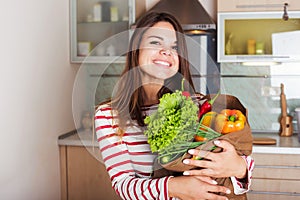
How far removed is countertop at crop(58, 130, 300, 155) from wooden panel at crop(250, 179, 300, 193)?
0.57ft

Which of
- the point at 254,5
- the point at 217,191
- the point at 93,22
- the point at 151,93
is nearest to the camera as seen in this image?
the point at 217,191

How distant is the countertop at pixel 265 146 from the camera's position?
2.36 m

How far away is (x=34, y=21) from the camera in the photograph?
90.0 inches

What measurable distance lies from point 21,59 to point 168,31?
49.0 inches

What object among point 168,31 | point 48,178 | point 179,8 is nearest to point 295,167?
point 179,8

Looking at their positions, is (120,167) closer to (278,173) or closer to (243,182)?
(243,182)

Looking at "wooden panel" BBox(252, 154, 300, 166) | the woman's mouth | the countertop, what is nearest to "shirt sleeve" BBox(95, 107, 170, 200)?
the woman's mouth

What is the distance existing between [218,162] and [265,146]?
55.4 inches

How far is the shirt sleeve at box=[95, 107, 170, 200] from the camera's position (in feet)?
3.72

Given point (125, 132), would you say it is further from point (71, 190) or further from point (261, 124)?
point (261, 124)

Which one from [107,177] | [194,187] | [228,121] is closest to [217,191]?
[194,187]

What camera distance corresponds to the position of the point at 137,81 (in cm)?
113

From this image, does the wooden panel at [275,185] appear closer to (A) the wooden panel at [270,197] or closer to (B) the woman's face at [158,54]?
(A) the wooden panel at [270,197]

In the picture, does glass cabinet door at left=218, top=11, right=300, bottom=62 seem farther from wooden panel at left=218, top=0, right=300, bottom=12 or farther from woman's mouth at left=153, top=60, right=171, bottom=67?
woman's mouth at left=153, top=60, right=171, bottom=67
